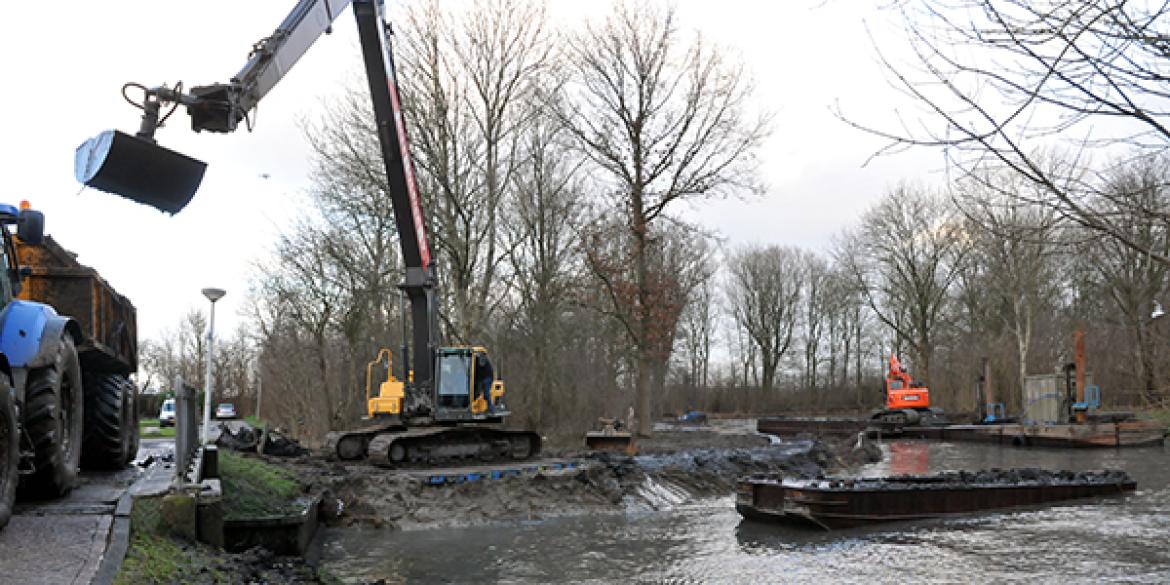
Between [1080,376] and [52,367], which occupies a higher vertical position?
[52,367]

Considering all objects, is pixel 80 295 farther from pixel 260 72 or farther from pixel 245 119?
pixel 260 72

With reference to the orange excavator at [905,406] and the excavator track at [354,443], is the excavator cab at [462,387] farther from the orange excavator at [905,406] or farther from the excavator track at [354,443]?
the orange excavator at [905,406]

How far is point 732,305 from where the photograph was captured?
68.0m

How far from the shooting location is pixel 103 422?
11.3 meters

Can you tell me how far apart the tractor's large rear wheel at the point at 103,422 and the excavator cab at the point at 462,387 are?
755 cm

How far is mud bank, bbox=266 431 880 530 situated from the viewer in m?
15.0

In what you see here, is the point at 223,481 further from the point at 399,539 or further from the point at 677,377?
the point at 677,377

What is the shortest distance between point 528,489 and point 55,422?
31.5 feet

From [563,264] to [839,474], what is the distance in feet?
39.9

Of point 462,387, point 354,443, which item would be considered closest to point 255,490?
point 462,387

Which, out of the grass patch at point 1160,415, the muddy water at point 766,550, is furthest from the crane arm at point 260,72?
the grass patch at point 1160,415

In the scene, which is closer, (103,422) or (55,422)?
(55,422)

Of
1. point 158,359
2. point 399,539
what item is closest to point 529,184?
point 399,539

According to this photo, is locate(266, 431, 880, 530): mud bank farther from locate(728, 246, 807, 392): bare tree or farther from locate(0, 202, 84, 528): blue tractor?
locate(728, 246, 807, 392): bare tree
